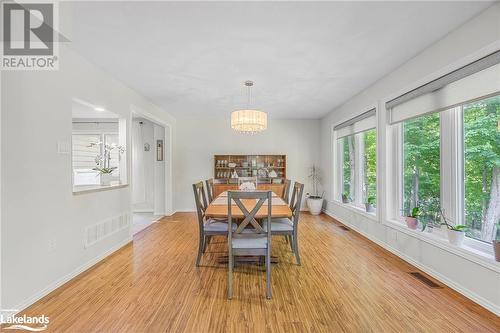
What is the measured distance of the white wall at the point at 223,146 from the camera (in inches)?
250

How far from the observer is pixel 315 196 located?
622 cm

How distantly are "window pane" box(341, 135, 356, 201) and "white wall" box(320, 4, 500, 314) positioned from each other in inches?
30.8

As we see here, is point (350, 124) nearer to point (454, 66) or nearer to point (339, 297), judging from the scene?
point (454, 66)

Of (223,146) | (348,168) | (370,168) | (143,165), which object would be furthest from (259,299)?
(143,165)

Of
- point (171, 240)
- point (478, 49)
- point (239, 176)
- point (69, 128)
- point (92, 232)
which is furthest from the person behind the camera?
point (239, 176)

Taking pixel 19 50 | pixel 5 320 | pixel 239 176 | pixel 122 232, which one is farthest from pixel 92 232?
pixel 239 176

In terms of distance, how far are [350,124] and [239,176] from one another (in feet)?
10.2

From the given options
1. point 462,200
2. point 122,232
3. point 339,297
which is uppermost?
point 462,200

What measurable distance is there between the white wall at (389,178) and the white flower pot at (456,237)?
77 mm

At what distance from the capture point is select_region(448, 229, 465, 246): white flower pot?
2.30 meters

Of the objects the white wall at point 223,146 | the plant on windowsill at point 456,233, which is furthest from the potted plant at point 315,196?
the plant on windowsill at point 456,233

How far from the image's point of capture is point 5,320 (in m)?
1.88

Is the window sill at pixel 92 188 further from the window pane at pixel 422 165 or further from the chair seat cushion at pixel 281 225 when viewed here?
the window pane at pixel 422 165

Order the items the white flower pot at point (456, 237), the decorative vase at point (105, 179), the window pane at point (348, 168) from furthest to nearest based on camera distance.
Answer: the window pane at point (348, 168)
the decorative vase at point (105, 179)
the white flower pot at point (456, 237)
